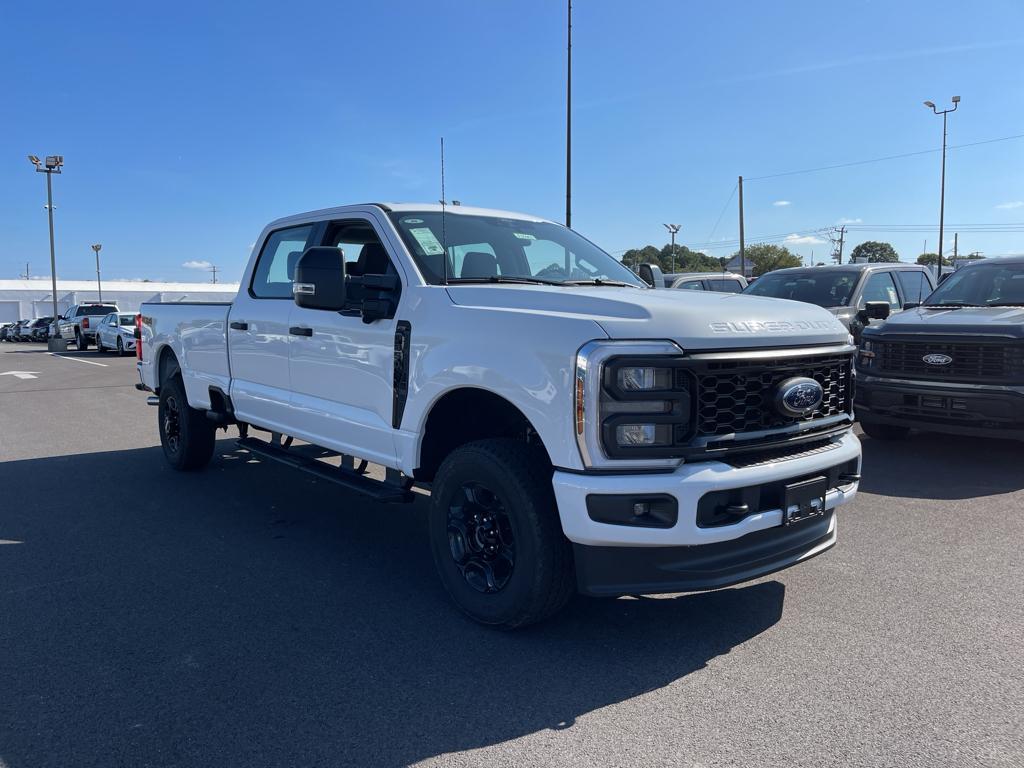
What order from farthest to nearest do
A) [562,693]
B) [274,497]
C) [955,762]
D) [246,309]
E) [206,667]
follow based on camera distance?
[274,497] → [246,309] → [206,667] → [562,693] → [955,762]

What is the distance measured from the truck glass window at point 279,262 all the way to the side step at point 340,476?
42.8 inches

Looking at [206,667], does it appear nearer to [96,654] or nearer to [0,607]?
[96,654]

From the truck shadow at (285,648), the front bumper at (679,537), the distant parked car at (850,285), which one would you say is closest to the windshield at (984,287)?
the distant parked car at (850,285)

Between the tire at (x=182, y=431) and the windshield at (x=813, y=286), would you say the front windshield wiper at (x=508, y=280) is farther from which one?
the windshield at (x=813, y=286)

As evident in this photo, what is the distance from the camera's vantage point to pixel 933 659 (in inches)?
133

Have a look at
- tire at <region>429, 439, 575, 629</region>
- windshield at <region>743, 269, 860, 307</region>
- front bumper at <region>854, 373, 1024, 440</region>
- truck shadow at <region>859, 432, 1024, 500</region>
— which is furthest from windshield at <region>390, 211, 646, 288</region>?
windshield at <region>743, 269, 860, 307</region>

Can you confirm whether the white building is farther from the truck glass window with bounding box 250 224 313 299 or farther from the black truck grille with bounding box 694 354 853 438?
Result: the black truck grille with bounding box 694 354 853 438

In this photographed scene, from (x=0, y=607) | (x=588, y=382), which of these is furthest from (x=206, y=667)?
(x=588, y=382)

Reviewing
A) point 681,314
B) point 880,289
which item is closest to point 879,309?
point 880,289

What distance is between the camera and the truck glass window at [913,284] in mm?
11281

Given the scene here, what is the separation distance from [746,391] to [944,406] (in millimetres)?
4481

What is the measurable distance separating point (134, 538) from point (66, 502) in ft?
4.58

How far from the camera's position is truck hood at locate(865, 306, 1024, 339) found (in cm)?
675

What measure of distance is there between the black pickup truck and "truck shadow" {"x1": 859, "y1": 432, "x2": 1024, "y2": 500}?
30cm
